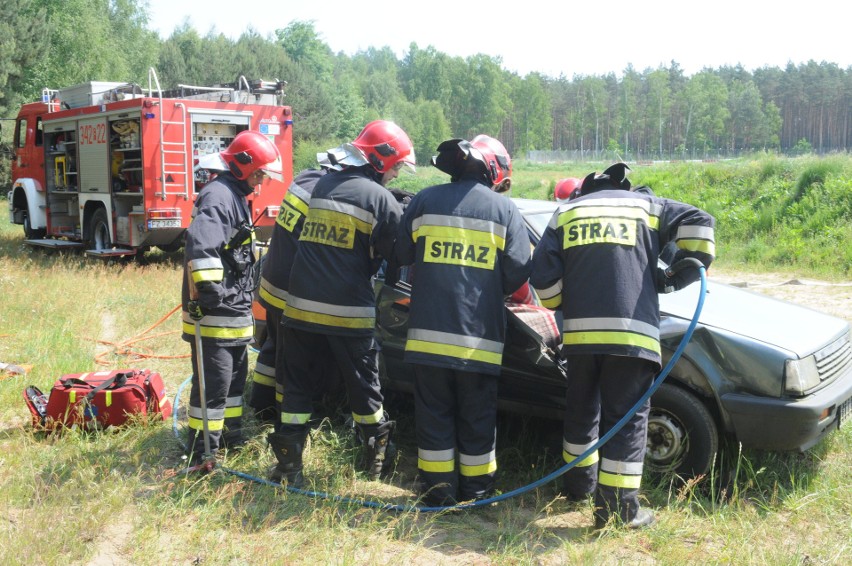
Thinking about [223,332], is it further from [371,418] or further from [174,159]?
[174,159]

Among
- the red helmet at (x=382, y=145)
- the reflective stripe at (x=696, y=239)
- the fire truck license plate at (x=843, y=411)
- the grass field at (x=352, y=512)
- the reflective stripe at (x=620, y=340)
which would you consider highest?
the red helmet at (x=382, y=145)

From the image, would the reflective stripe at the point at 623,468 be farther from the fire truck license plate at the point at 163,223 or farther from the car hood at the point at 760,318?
the fire truck license plate at the point at 163,223

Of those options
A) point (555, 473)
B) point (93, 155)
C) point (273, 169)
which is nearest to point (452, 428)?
point (555, 473)

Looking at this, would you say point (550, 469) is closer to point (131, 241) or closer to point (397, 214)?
point (397, 214)

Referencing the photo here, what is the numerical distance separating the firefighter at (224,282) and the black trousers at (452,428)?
1.19m

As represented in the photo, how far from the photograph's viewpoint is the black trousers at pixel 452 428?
380cm

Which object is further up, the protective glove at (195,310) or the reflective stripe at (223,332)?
the protective glove at (195,310)

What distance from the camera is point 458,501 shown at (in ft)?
12.8

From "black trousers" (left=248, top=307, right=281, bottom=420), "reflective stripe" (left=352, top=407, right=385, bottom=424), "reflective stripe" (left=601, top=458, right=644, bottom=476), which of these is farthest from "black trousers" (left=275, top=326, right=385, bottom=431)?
"reflective stripe" (left=601, top=458, right=644, bottom=476)

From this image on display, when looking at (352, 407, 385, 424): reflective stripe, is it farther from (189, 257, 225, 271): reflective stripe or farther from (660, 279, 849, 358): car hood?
(660, 279, 849, 358): car hood

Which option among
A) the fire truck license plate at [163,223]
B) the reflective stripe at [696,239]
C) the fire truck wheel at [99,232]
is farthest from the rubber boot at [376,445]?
the fire truck wheel at [99,232]

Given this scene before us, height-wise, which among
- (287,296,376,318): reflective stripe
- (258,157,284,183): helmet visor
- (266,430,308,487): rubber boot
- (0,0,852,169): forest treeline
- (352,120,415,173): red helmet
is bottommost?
(266,430,308,487): rubber boot

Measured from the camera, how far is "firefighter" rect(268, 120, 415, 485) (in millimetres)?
4098

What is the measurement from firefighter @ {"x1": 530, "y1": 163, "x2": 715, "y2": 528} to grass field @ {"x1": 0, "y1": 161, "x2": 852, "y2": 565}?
1.09 ft
